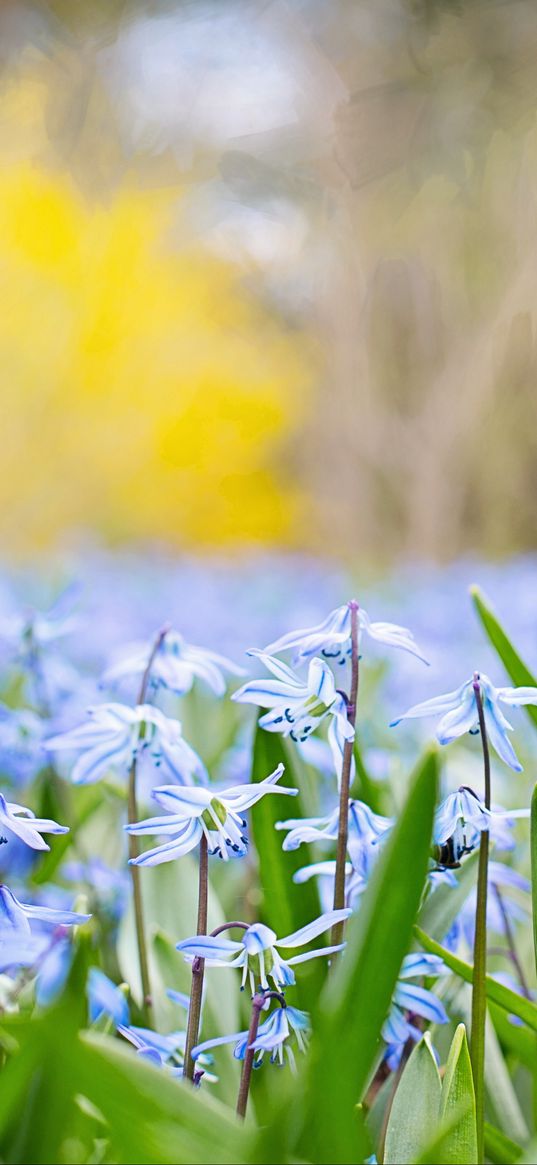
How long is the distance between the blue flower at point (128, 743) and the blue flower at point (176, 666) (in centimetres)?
3

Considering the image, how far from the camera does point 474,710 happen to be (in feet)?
1.47

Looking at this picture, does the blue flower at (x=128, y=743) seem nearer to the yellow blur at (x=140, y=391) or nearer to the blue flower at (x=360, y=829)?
the blue flower at (x=360, y=829)

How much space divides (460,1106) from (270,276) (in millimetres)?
8638

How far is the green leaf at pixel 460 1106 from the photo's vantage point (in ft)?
1.22

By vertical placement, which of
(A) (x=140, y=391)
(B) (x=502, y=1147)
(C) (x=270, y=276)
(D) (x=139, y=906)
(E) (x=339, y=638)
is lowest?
(B) (x=502, y=1147)

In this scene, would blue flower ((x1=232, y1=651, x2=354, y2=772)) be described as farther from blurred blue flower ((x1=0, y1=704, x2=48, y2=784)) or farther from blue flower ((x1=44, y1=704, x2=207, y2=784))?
blurred blue flower ((x1=0, y1=704, x2=48, y2=784))

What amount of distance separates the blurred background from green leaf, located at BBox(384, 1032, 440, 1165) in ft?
17.7

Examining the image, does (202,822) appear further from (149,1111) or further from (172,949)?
(172,949)

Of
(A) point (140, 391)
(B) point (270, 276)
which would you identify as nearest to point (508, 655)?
(B) point (270, 276)

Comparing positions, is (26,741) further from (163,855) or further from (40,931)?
(163,855)

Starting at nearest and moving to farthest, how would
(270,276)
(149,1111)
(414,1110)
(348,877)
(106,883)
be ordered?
(149,1111) < (414,1110) < (348,877) < (106,883) < (270,276)

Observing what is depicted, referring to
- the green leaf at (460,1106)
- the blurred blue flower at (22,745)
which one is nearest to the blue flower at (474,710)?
the green leaf at (460,1106)

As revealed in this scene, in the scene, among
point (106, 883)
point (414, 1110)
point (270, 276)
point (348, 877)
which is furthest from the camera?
point (270, 276)

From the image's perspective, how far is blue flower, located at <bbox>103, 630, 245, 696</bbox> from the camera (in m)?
0.58
